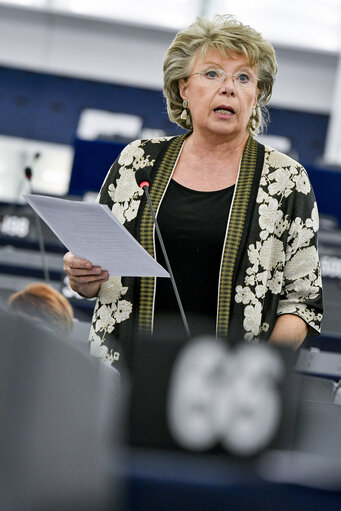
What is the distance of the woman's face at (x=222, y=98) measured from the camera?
195 cm

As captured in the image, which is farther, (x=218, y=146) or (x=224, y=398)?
(x=218, y=146)

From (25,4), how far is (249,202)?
12.1 meters

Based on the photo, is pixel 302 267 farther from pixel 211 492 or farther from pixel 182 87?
pixel 211 492

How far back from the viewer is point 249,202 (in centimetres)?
193

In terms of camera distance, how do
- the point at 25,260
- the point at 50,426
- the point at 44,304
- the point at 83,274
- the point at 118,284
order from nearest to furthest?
the point at 50,426, the point at 83,274, the point at 118,284, the point at 44,304, the point at 25,260

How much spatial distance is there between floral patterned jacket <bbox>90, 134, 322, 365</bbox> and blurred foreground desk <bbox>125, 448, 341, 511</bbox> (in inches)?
38.7

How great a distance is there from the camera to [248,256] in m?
1.89

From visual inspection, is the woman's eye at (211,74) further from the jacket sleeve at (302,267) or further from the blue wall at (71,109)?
the blue wall at (71,109)

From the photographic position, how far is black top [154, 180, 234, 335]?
1.86 meters

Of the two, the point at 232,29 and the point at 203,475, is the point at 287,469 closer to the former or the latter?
the point at 203,475

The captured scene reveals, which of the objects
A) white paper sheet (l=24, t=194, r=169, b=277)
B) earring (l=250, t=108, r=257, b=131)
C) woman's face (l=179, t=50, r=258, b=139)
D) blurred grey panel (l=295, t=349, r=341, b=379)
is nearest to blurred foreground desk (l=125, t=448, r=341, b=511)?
white paper sheet (l=24, t=194, r=169, b=277)

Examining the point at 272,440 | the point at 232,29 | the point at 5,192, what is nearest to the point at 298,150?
the point at 5,192

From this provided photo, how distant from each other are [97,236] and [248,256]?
0.34 metres

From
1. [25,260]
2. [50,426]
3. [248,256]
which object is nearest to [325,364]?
[248,256]
